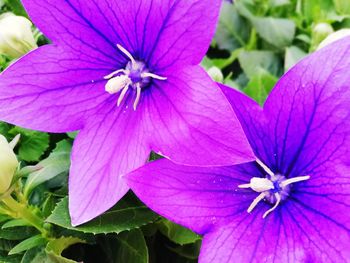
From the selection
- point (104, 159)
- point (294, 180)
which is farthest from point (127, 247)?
point (294, 180)

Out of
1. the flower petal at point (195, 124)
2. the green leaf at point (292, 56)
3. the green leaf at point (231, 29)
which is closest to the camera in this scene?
the flower petal at point (195, 124)

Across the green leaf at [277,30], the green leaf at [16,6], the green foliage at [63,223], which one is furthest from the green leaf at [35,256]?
the green leaf at [277,30]

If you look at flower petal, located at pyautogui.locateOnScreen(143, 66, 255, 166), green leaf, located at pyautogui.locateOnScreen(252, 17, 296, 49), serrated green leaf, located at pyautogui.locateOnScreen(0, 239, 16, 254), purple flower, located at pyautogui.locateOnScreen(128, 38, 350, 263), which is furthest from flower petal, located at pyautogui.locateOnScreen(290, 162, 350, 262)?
green leaf, located at pyautogui.locateOnScreen(252, 17, 296, 49)

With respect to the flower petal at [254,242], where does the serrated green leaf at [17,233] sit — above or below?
above

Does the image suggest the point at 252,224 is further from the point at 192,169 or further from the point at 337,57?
the point at 337,57

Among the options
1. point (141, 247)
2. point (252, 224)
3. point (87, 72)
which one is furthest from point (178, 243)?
point (87, 72)

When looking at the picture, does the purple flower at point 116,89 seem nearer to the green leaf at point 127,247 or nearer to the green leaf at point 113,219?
the green leaf at point 113,219
